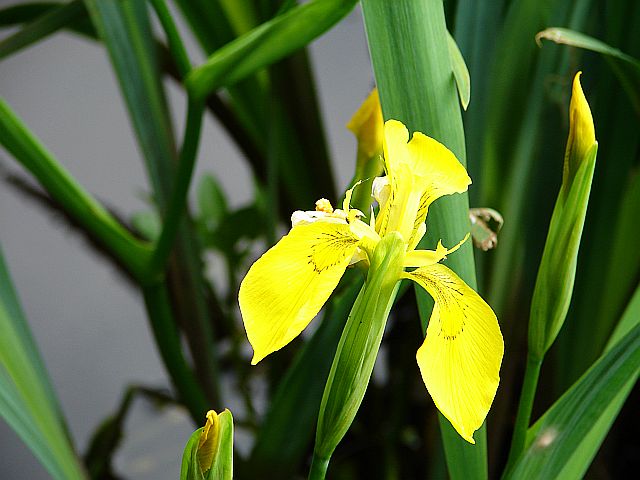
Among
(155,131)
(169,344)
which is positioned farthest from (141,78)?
(169,344)

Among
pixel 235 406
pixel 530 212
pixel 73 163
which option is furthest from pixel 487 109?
pixel 73 163

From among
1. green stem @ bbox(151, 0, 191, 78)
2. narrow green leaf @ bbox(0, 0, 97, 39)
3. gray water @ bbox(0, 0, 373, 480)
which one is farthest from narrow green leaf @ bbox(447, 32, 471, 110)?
gray water @ bbox(0, 0, 373, 480)

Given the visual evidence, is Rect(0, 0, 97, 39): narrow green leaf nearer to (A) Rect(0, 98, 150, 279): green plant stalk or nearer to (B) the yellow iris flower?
(A) Rect(0, 98, 150, 279): green plant stalk

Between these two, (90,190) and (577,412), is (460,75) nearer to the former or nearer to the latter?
(577,412)

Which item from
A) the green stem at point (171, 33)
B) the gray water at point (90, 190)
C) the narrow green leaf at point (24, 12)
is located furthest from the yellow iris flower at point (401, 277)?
the gray water at point (90, 190)

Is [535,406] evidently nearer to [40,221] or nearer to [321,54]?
[321,54]

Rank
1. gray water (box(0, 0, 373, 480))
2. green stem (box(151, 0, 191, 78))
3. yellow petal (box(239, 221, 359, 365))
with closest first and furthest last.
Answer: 1. yellow petal (box(239, 221, 359, 365))
2. green stem (box(151, 0, 191, 78))
3. gray water (box(0, 0, 373, 480))
